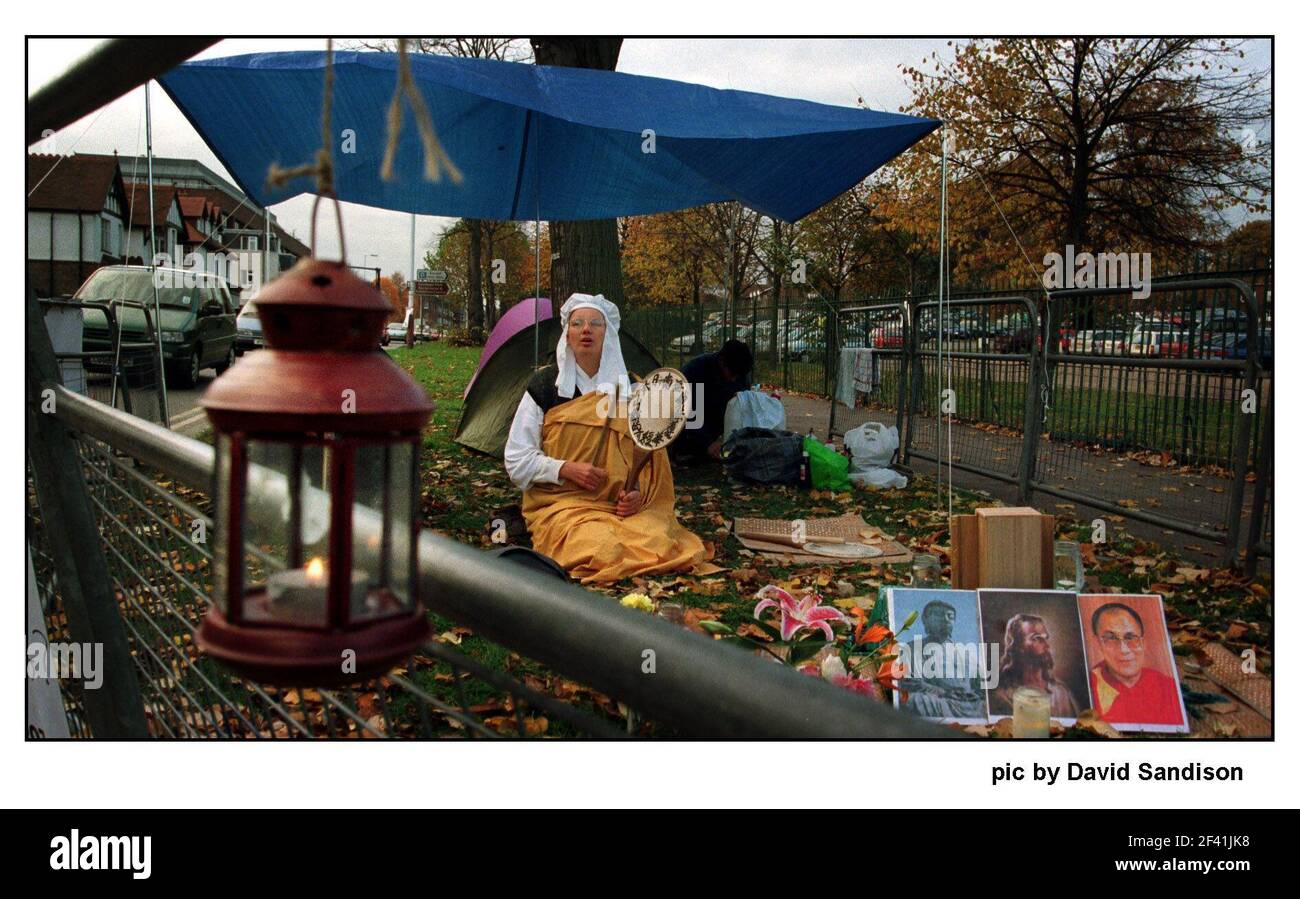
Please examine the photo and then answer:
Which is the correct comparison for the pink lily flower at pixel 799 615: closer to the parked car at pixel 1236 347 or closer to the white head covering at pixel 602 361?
the white head covering at pixel 602 361

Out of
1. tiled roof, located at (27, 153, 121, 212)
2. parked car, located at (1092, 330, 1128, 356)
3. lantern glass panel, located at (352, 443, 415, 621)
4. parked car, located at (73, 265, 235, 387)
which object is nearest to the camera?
lantern glass panel, located at (352, 443, 415, 621)

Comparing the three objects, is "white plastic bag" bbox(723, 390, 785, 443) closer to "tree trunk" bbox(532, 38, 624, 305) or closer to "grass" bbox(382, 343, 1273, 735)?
"grass" bbox(382, 343, 1273, 735)

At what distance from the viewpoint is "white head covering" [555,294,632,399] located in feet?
23.2

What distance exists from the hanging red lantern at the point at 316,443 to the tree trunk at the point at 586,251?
10.5 metres

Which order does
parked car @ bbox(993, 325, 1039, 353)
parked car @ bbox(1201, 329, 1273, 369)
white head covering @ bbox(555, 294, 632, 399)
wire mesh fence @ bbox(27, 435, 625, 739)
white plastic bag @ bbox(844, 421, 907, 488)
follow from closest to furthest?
wire mesh fence @ bbox(27, 435, 625, 739), parked car @ bbox(1201, 329, 1273, 369), white head covering @ bbox(555, 294, 632, 399), parked car @ bbox(993, 325, 1039, 353), white plastic bag @ bbox(844, 421, 907, 488)

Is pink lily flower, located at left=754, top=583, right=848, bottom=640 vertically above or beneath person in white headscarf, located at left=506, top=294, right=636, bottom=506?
beneath

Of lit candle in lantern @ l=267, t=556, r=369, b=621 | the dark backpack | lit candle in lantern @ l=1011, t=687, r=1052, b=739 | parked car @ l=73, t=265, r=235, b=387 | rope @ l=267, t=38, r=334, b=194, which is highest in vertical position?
parked car @ l=73, t=265, r=235, b=387

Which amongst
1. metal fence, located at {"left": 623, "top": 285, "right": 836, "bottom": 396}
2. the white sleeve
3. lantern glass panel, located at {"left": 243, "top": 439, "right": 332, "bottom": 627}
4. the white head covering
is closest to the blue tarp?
the white head covering

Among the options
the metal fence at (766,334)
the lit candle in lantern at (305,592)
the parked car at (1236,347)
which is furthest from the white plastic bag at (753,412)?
the lit candle in lantern at (305,592)

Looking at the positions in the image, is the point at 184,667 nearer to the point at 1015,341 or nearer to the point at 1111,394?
the point at 1111,394

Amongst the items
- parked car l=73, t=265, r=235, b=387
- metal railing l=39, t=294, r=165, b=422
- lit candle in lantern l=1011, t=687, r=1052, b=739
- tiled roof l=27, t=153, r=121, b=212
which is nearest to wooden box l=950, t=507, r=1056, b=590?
lit candle in lantern l=1011, t=687, r=1052, b=739

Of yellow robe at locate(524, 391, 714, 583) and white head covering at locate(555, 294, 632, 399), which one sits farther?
white head covering at locate(555, 294, 632, 399)

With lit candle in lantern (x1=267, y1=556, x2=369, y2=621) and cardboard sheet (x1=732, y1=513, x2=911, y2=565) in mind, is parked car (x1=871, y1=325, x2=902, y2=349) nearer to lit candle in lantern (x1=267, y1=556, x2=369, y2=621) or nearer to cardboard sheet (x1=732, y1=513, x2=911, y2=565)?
cardboard sheet (x1=732, y1=513, x2=911, y2=565)

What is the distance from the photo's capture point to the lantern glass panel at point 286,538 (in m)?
1.02
